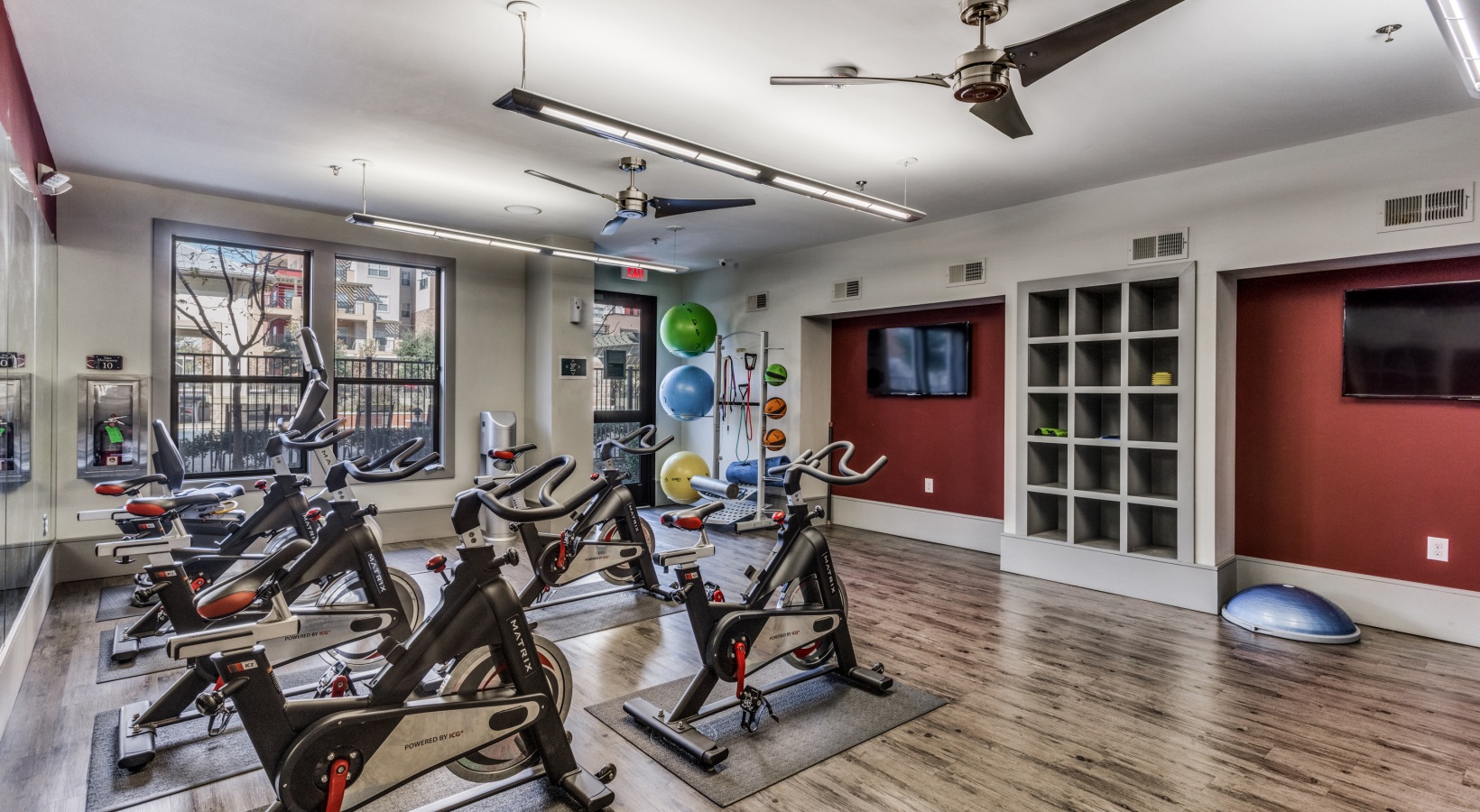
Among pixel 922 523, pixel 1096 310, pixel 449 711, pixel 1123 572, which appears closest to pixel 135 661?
pixel 449 711

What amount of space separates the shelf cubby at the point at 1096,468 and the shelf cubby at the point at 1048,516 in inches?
8.2

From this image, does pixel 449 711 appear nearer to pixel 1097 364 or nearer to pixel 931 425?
pixel 1097 364

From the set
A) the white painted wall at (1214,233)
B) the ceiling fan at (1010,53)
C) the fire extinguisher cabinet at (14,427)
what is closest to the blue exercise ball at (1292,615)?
the white painted wall at (1214,233)

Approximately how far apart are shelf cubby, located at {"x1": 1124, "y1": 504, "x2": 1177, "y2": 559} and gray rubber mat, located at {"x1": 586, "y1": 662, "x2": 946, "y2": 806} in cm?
260

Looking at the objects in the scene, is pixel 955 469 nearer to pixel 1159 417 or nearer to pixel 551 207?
pixel 1159 417

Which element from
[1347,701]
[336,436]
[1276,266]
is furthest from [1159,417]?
[336,436]

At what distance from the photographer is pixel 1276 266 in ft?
14.7

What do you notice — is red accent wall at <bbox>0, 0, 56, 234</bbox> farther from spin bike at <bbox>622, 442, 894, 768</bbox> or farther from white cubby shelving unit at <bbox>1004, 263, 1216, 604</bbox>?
white cubby shelving unit at <bbox>1004, 263, 1216, 604</bbox>

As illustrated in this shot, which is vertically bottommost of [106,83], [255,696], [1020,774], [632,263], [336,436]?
[1020,774]

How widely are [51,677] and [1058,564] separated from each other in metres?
6.01

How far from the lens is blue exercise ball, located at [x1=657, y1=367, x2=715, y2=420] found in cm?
754

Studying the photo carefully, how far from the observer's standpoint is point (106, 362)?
17.1 ft

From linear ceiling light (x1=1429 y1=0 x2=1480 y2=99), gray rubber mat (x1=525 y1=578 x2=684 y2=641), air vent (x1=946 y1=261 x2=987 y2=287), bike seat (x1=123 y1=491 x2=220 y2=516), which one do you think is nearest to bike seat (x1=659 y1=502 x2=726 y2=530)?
gray rubber mat (x1=525 y1=578 x2=684 y2=641)

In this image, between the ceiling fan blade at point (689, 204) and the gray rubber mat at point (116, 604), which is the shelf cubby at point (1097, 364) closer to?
the ceiling fan blade at point (689, 204)
